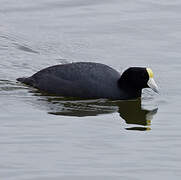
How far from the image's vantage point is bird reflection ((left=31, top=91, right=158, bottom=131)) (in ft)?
39.1

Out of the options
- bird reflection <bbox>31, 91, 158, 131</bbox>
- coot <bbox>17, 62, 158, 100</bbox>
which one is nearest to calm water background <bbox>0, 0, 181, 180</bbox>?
bird reflection <bbox>31, 91, 158, 131</bbox>

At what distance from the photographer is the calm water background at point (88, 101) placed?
949 centimetres

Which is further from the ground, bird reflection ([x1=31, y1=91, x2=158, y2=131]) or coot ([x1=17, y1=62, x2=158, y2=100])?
coot ([x1=17, y1=62, x2=158, y2=100])

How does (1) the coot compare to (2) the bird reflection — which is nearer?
(2) the bird reflection

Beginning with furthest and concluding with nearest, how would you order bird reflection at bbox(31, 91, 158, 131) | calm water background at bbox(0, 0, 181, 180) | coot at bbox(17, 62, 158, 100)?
coot at bbox(17, 62, 158, 100), bird reflection at bbox(31, 91, 158, 131), calm water background at bbox(0, 0, 181, 180)

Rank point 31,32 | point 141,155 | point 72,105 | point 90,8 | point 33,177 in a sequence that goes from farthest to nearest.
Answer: point 90,8
point 31,32
point 72,105
point 141,155
point 33,177

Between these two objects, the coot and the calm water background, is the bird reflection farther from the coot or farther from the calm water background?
the coot

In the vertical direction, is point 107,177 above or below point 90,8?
below

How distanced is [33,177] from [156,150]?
1.80 meters

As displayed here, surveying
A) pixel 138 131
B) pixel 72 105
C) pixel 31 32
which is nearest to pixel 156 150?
pixel 138 131

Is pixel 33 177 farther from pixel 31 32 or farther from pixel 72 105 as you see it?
pixel 31 32

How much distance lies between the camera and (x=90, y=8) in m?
17.9

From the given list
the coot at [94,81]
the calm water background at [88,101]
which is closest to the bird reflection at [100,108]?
the calm water background at [88,101]

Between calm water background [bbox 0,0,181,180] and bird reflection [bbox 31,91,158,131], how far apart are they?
0.05 feet
